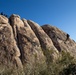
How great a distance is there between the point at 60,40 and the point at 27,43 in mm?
11974

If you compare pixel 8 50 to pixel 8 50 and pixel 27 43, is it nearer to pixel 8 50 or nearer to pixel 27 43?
pixel 8 50

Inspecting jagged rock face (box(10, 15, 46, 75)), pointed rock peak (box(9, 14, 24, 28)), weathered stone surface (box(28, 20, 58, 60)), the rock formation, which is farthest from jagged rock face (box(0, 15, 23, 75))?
weathered stone surface (box(28, 20, 58, 60))

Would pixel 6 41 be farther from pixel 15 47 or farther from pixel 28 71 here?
pixel 28 71

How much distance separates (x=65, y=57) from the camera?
3775 cm

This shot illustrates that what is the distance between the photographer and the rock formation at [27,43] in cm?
4395

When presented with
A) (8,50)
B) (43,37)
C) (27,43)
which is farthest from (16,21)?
(8,50)

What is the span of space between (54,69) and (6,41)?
18.1m

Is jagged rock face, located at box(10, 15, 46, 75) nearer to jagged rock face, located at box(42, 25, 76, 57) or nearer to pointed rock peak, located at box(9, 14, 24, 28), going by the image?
pointed rock peak, located at box(9, 14, 24, 28)

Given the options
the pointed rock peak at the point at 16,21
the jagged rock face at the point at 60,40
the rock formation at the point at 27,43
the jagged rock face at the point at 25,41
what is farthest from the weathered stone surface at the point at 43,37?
the pointed rock peak at the point at 16,21

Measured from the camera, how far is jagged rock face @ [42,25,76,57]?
186 ft

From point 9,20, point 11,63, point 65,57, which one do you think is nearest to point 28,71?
point 65,57

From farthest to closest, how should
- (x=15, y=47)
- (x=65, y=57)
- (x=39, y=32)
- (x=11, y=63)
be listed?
(x=39, y=32) → (x=15, y=47) → (x=11, y=63) → (x=65, y=57)

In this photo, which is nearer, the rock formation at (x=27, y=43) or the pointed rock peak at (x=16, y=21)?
the rock formation at (x=27, y=43)

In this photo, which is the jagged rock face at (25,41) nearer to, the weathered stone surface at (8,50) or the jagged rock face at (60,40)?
the weathered stone surface at (8,50)
